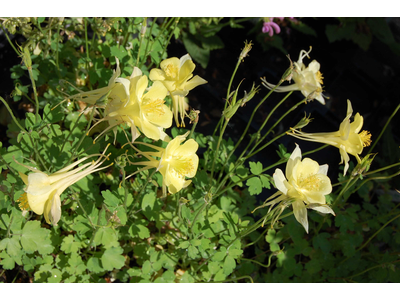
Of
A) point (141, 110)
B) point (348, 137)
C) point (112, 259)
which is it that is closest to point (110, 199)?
point (112, 259)

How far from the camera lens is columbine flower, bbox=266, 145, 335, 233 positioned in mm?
1306

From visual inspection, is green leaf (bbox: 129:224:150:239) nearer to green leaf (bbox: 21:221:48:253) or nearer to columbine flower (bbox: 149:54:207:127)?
green leaf (bbox: 21:221:48:253)

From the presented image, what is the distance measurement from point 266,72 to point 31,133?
2.46 m

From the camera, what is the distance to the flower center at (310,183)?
4.49 feet

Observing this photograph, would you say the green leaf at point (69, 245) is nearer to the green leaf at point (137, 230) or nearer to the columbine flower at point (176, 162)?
the green leaf at point (137, 230)

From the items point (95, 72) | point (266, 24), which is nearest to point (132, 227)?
point (95, 72)

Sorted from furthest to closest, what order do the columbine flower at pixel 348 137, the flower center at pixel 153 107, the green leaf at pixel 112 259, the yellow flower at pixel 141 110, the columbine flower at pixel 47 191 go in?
the green leaf at pixel 112 259 → the columbine flower at pixel 348 137 → the flower center at pixel 153 107 → the yellow flower at pixel 141 110 → the columbine flower at pixel 47 191

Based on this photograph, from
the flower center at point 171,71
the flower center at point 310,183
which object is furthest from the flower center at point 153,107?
the flower center at point 310,183

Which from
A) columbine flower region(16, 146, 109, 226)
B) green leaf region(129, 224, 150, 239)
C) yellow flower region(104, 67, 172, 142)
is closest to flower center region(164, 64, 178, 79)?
yellow flower region(104, 67, 172, 142)

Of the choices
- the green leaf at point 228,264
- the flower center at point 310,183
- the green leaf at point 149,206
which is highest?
the flower center at point 310,183

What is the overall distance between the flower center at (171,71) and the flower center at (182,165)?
0.41 m

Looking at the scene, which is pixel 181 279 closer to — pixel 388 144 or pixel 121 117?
pixel 121 117

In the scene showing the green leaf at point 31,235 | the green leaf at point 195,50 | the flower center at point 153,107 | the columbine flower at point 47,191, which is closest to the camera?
the columbine flower at point 47,191

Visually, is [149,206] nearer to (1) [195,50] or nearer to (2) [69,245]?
(2) [69,245]
